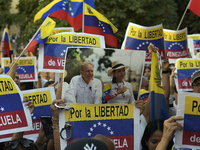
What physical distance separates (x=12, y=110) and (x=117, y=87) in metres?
1.16

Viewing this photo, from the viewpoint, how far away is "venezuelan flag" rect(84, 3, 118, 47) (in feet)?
18.5

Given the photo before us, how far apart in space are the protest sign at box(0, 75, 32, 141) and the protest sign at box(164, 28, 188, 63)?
162 inches

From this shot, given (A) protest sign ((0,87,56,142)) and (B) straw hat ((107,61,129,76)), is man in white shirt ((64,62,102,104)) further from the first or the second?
(A) protest sign ((0,87,56,142))

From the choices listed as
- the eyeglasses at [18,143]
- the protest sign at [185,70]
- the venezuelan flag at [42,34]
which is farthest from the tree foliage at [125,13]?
the eyeglasses at [18,143]

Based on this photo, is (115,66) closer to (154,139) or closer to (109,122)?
(109,122)

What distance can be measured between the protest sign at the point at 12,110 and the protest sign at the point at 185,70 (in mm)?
2827

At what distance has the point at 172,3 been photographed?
14.0 meters

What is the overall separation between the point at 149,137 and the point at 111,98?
0.54m

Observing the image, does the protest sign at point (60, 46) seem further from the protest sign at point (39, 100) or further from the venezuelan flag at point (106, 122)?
the venezuelan flag at point (106, 122)

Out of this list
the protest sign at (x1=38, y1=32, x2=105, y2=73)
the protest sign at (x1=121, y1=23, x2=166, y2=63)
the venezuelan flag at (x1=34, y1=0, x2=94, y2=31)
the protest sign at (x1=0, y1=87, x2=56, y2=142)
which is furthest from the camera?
the venezuelan flag at (x1=34, y1=0, x2=94, y2=31)

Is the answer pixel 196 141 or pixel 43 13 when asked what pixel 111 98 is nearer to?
pixel 196 141

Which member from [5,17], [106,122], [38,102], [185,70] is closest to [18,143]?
[106,122]

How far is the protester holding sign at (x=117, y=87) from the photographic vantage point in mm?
3152

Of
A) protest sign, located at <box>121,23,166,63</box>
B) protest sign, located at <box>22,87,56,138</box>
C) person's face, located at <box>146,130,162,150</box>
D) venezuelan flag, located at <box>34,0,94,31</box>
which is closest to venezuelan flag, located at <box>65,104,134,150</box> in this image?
person's face, located at <box>146,130,162,150</box>
